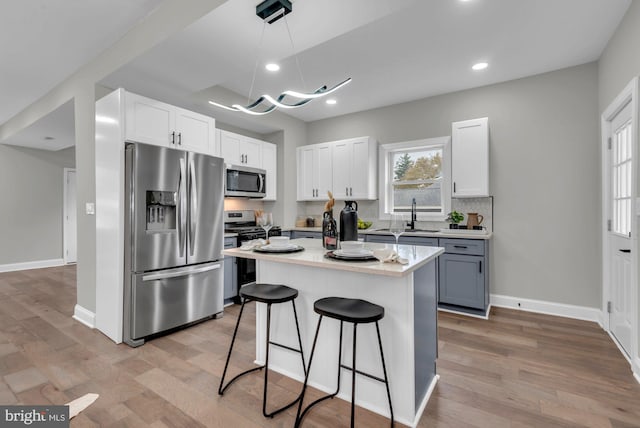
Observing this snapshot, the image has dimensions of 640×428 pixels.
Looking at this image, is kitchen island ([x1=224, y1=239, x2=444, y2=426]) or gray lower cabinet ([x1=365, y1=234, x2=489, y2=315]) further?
gray lower cabinet ([x1=365, y1=234, x2=489, y2=315])

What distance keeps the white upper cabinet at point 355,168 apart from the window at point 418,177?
216 millimetres

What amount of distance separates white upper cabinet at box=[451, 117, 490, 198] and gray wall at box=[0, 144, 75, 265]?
7.77 metres

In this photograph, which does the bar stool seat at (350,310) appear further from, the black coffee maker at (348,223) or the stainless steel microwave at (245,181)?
the stainless steel microwave at (245,181)

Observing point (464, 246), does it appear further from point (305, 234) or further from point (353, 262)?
point (353, 262)

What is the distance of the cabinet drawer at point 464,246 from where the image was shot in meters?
3.38

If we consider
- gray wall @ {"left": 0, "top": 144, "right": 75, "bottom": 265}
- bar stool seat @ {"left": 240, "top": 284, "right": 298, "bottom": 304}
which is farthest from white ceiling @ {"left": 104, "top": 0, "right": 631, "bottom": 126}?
gray wall @ {"left": 0, "top": 144, "right": 75, "bottom": 265}

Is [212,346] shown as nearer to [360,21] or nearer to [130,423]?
[130,423]

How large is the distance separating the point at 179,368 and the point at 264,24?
2.60 metres

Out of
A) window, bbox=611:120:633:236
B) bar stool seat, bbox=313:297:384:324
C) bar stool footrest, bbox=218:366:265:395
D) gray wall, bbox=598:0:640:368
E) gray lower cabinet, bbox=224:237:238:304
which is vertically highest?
gray wall, bbox=598:0:640:368

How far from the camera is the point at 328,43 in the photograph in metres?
2.92

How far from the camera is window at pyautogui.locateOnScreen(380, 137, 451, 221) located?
4219 millimetres

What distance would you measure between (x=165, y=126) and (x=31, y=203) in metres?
5.51

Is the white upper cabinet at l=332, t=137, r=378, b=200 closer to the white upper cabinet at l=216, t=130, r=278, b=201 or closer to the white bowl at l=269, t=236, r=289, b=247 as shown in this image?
the white upper cabinet at l=216, t=130, r=278, b=201

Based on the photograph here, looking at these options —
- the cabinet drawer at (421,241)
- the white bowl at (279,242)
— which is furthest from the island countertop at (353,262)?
the cabinet drawer at (421,241)
